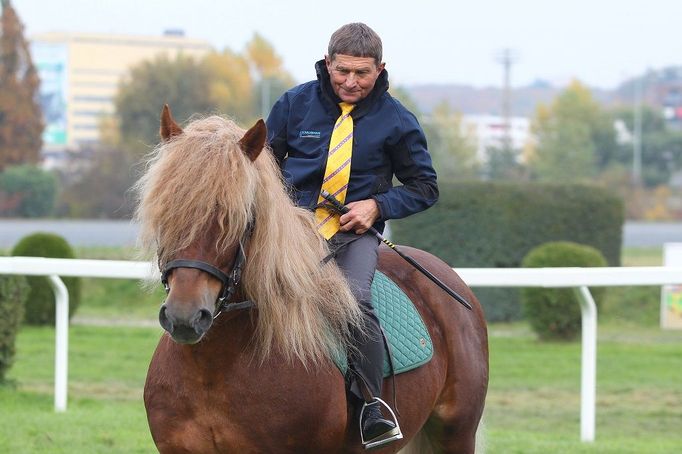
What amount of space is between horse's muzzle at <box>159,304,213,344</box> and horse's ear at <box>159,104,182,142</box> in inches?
27.9

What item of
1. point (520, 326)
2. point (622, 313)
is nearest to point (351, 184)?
point (520, 326)

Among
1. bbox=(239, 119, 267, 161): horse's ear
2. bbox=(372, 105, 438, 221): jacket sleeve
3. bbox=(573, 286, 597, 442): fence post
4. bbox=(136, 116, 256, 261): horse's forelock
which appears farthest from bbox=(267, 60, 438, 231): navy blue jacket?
bbox=(573, 286, 597, 442): fence post

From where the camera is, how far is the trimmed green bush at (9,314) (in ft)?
28.8

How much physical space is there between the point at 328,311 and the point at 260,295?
0.34m

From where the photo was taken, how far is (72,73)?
64.1 meters

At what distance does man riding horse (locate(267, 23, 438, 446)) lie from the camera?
4262 mm

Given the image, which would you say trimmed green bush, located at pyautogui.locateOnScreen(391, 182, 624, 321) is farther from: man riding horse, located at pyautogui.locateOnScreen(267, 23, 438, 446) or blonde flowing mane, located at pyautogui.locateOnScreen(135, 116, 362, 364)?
blonde flowing mane, located at pyautogui.locateOnScreen(135, 116, 362, 364)

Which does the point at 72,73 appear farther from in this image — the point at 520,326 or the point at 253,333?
the point at 253,333

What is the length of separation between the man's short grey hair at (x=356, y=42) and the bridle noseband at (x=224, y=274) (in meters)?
0.95

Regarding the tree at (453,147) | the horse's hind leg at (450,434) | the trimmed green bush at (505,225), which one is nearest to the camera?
the horse's hind leg at (450,434)

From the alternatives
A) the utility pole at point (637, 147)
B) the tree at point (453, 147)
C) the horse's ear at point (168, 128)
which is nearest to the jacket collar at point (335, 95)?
the horse's ear at point (168, 128)

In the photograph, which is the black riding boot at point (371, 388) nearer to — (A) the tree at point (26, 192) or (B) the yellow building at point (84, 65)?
(A) the tree at point (26, 192)

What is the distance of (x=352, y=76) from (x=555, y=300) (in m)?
8.82

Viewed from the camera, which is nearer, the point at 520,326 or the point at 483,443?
the point at 483,443
